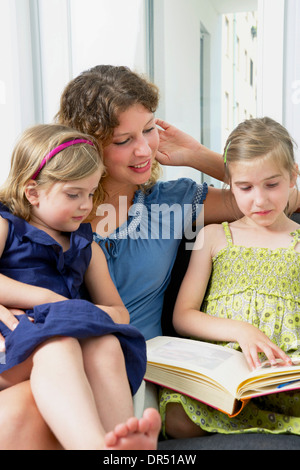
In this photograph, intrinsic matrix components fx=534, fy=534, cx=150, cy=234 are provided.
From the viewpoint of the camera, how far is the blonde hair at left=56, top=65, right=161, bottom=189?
1355 mm

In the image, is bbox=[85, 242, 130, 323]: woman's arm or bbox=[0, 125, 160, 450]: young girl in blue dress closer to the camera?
bbox=[0, 125, 160, 450]: young girl in blue dress

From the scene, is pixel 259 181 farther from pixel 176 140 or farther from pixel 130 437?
pixel 130 437

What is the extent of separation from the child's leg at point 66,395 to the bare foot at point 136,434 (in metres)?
0.03

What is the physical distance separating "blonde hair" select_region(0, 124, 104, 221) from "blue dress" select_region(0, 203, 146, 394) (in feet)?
0.13

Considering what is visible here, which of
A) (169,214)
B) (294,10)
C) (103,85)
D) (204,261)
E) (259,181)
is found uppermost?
(294,10)

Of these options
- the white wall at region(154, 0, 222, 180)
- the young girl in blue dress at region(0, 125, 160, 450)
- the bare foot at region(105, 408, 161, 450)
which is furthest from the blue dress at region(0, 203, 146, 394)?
the white wall at region(154, 0, 222, 180)

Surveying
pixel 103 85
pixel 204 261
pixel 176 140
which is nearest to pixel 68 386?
pixel 204 261

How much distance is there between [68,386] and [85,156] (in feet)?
1.77

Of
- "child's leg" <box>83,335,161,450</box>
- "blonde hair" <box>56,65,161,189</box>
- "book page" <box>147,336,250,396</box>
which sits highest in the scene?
"blonde hair" <box>56,65,161,189</box>

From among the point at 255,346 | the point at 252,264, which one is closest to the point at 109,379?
the point at 255,346

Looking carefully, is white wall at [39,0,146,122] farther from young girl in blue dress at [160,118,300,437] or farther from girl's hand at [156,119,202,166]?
young girl in blue dress at [160,118,300,437]

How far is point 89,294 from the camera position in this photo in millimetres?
1291

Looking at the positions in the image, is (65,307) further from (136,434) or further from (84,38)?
(84,38)

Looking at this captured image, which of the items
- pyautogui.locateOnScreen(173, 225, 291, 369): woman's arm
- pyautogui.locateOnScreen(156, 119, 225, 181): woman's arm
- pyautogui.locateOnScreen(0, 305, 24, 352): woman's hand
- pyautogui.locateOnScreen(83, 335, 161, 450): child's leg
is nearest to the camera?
pyautogui.locateOnScreen(83, 335, 161, 450): child's leg
